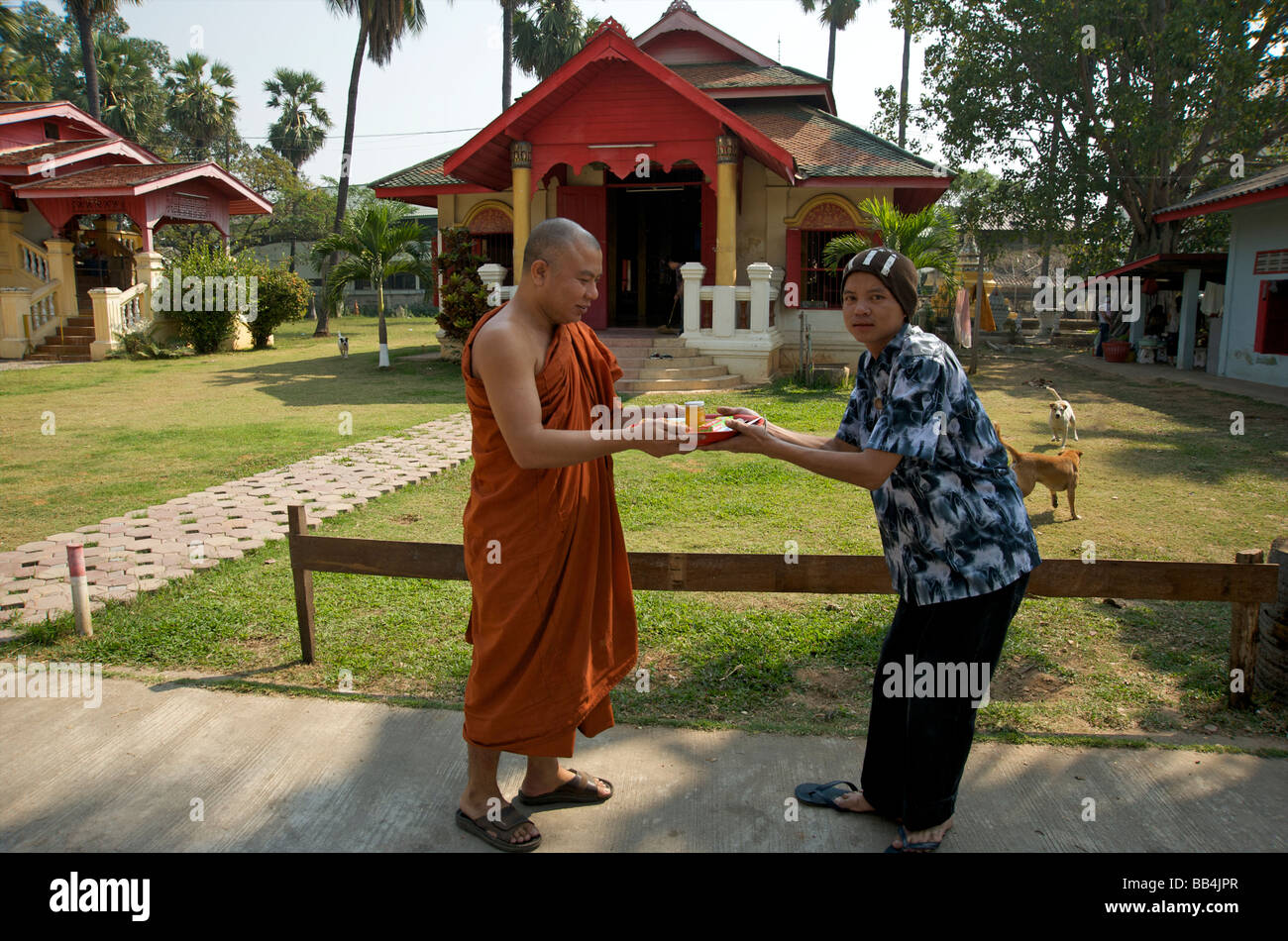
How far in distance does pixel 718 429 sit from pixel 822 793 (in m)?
1.33

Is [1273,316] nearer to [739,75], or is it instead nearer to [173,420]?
[739,75]

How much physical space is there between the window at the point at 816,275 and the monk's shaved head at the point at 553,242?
48.3 ft

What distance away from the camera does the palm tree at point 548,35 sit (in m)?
36.4

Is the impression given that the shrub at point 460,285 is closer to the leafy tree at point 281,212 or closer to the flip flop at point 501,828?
the flip flop at point 501,828

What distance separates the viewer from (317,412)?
39.7ft

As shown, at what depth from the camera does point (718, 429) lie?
2.85m

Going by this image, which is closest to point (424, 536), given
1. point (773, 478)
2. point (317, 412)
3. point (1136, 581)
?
point (773, 478)

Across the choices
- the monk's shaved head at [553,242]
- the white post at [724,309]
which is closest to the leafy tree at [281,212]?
the white post at [724,309]

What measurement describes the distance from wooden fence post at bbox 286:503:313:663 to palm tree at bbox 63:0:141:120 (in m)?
29.1

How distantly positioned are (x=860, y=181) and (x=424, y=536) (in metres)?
12.0

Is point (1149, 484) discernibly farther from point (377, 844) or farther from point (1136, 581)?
point (377, 844)

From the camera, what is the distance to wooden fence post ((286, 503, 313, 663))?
4.17 m

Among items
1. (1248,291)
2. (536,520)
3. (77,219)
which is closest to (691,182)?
(1248,291)

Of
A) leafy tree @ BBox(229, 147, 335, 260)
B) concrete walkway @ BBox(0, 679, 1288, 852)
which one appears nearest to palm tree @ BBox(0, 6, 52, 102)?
leafy tree @ BBox(229, 147, 335, 260)
